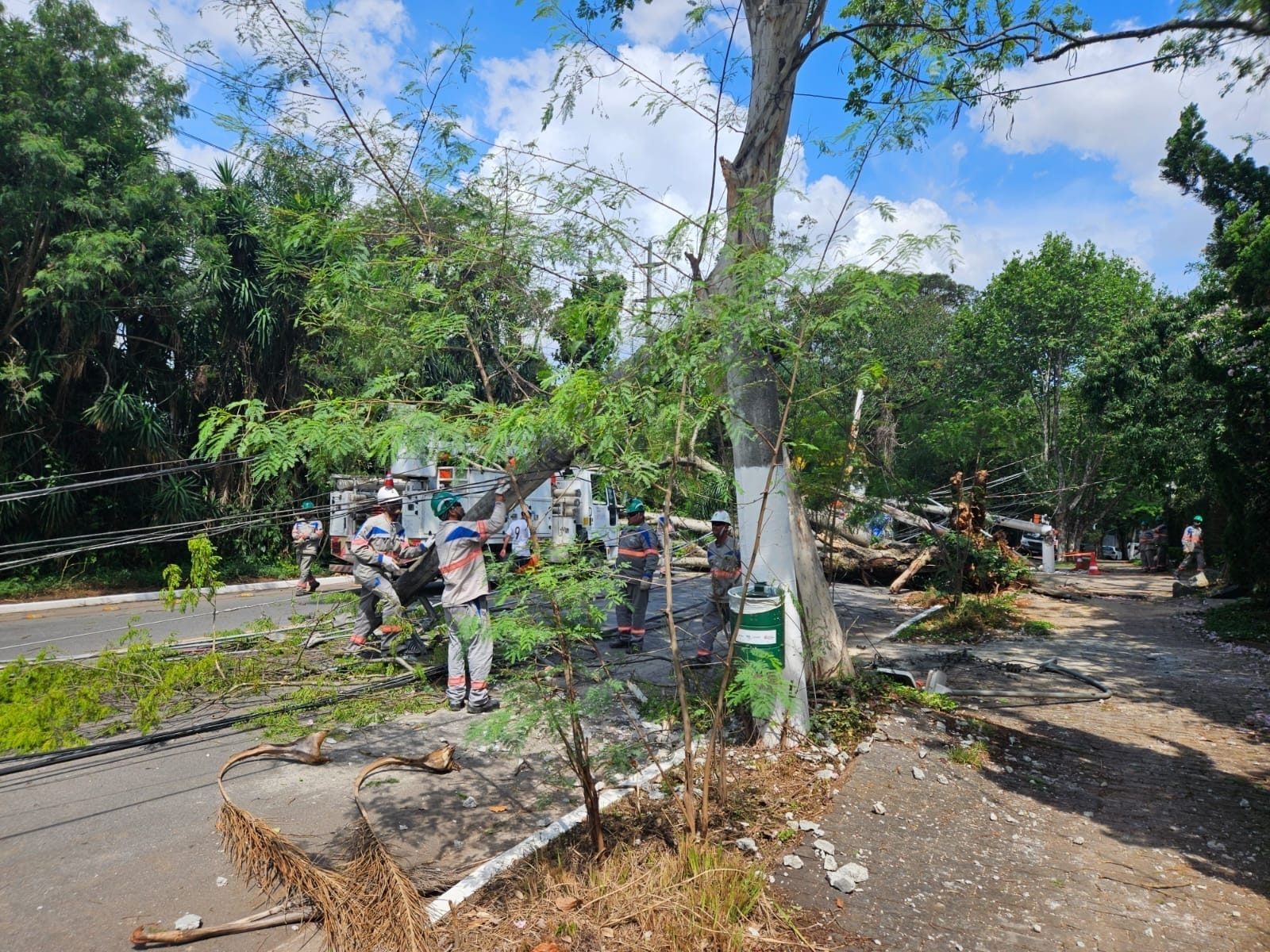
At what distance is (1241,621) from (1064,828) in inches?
348

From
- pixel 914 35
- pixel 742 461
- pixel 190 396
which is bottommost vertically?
pixel 742 461

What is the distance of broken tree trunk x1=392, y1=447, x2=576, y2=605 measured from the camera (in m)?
5.24

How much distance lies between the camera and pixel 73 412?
15867 mm

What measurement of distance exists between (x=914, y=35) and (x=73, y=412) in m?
16.9

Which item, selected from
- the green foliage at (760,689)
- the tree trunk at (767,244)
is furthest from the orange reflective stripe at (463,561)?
the green foliage at (760,689)

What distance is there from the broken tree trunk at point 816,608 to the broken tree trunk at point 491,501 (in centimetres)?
211

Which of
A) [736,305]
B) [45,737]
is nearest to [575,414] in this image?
[736,305]

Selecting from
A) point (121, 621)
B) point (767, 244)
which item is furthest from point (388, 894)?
point (121, 621)

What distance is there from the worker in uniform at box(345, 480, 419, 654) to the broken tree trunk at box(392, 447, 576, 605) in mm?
156

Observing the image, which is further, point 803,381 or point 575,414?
point 803,381

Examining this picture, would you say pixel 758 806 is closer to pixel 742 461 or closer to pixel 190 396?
pixel 742 461

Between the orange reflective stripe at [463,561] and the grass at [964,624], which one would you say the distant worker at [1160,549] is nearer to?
the grass at [964,624]

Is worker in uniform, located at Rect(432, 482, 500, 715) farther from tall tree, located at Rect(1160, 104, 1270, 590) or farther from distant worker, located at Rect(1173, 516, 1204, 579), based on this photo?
distant worker, located at Rect(1173, 516, 1204, 579)

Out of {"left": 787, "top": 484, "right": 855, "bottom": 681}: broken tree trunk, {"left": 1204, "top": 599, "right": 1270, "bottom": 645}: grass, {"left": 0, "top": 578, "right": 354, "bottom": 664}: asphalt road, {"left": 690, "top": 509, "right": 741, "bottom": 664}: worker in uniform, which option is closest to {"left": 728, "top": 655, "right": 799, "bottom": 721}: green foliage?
{"left": 787, "top": 484, "right": 855, "bottom": 681}: broken tree trunk
